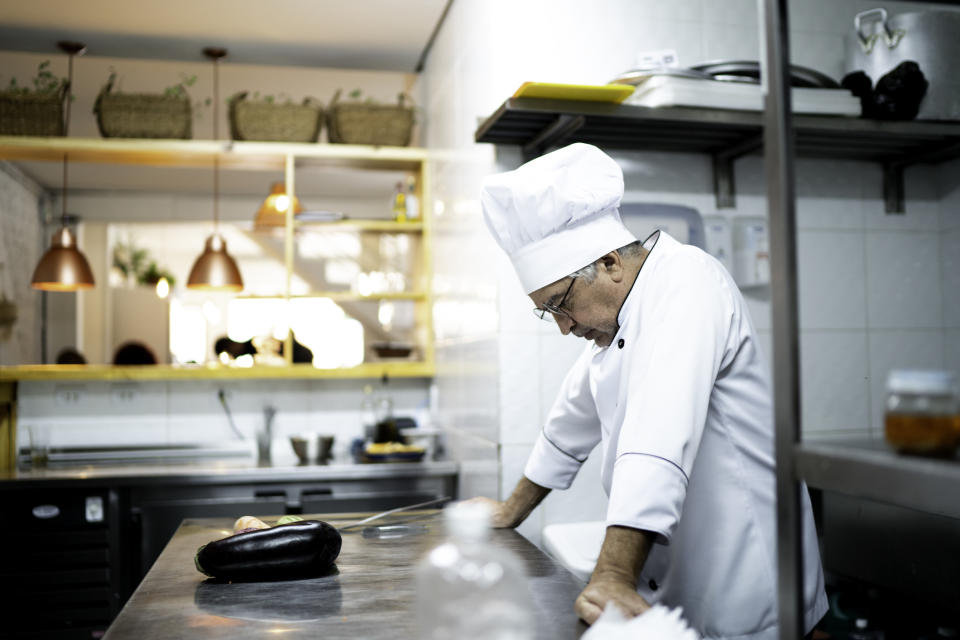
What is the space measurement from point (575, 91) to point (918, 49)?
0.91 metres

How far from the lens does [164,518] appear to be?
10.9ft

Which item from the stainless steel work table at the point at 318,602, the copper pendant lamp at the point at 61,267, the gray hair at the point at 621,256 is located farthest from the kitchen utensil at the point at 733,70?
the copper pendant lamp at the point at 61,267

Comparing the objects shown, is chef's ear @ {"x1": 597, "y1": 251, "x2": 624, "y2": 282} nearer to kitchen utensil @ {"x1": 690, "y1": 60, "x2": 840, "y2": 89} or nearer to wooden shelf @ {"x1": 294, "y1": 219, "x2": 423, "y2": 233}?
kitchen utensil @ {"x1": 690, "y1": 60, "x2": 840, "y2": 89}

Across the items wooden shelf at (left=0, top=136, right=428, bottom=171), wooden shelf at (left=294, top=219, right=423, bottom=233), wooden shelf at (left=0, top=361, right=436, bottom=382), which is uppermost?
wooden shelf at (left=0, top=136, right=428, bottom=171)

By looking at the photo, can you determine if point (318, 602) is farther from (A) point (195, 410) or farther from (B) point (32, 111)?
(B) point (32, 111)

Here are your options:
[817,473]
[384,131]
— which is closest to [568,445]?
[817,473]

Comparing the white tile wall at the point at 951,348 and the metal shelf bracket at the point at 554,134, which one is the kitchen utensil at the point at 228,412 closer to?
the metal shelf bracket at the point at 554,134

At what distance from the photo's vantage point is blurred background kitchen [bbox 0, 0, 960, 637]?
266cm

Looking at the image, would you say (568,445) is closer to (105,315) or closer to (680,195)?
(680,195)

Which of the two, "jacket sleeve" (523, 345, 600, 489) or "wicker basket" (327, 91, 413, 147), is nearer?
"jacket sleeve" (523, 345, 600, 489)

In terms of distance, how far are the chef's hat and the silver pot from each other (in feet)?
3.44

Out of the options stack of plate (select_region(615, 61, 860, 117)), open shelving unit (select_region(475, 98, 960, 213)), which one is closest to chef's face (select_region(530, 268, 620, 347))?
open shelving unit (select_region(475, 98, 960, 213))

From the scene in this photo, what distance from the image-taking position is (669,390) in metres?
1.38

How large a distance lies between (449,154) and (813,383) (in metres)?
Answer: 1.68
